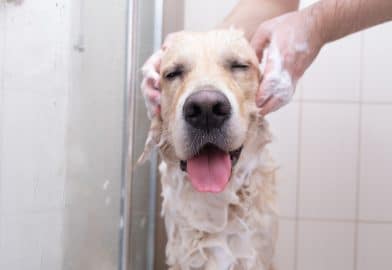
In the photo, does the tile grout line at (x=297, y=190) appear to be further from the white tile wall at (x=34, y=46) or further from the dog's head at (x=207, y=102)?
the white tile wall at (x=34, y=46)

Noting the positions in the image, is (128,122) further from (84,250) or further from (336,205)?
(336,205)

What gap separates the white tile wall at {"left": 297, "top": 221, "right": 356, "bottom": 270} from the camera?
53.9 inches

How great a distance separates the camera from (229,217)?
0.99 metres

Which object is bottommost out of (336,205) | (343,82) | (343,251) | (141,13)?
(343,251)

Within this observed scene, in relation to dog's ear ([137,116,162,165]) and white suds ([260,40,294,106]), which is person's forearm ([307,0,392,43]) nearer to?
white suds ([260,40,294,106])

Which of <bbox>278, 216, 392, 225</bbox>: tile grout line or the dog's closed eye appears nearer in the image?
the dog's closed eye

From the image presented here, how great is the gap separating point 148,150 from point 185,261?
0.84 ft

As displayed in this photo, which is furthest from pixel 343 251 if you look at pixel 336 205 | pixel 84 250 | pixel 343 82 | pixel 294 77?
pixel 84 250

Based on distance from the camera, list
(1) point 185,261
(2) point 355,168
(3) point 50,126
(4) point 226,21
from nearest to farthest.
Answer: (3) point 50,126 < (1) point 185,261 < (4) point 226,21 < (2) point 355,168

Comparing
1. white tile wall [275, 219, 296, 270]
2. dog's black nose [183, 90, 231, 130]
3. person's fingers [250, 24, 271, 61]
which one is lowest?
white tile wall [275, 219, 296, 270]

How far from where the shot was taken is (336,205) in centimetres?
137

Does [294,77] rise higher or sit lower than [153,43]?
lower

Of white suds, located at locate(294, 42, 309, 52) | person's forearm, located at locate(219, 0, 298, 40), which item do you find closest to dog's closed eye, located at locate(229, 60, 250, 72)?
white suds, located at locate(294, 42, 309, 52)

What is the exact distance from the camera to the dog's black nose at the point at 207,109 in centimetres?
81
